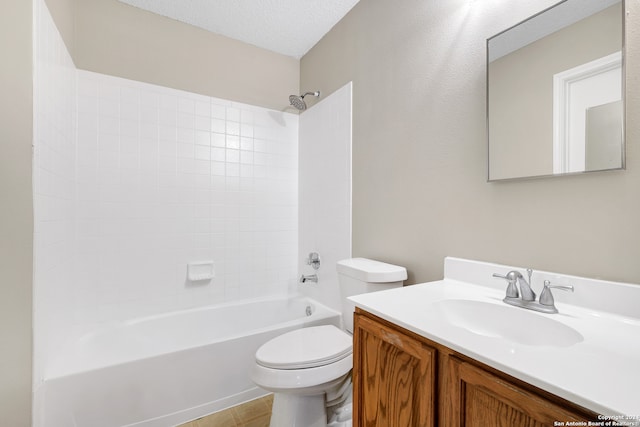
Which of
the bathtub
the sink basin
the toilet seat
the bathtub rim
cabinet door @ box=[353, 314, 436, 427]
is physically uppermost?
the sink basin

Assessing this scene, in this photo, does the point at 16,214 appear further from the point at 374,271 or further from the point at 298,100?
the point at 298,100

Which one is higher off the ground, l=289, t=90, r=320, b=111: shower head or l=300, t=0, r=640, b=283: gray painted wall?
l=289, t=90, r=320, b=111: shower head

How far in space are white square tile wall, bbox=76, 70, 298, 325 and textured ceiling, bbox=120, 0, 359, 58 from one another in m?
0.54

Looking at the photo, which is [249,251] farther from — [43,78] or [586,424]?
[586,424]

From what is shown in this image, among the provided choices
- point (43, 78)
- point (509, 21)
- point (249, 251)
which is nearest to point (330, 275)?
point (249, 251)

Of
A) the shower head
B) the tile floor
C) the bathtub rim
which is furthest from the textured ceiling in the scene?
the tile floor

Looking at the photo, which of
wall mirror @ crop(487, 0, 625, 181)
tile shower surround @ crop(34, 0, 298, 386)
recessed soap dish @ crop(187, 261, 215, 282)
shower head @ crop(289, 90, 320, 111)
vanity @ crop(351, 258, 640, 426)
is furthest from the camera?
shower head @ crop(289, 90, 320, 111)

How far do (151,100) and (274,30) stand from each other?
1.05 m

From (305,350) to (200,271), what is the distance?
3.84 feet

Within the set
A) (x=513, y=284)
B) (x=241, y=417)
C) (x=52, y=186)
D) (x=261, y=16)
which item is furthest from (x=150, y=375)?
(x=261, y=16)

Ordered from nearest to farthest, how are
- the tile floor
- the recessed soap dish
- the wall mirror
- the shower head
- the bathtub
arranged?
1. the wall mirror
2. the bathtub
3. the tile floor
4. the recessed soap dish
5. the shower head

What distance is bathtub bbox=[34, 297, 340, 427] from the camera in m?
1.29

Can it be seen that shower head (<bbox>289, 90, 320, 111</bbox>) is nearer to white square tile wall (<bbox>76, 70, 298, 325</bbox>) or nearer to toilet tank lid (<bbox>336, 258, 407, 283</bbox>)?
white square tile wall (<bbox>76, 70, 298, 325</bbox>)

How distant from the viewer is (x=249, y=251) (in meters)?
2.32
